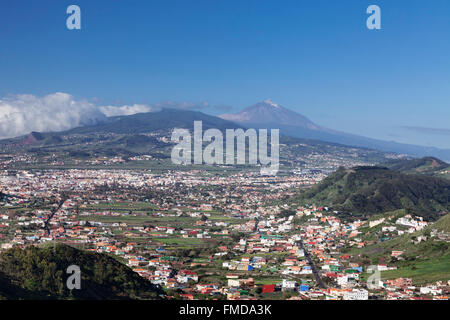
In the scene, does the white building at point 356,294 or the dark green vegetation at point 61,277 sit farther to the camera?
the white building at point 356,294

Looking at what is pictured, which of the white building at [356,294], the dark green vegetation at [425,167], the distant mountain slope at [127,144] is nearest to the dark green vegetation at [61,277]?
the white building at [356,294]

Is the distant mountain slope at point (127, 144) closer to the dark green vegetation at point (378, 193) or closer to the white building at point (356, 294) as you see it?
the dark green vegetation at point (378, 193)

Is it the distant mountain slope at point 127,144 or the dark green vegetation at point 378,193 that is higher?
the distant mountain slope at point 127,144

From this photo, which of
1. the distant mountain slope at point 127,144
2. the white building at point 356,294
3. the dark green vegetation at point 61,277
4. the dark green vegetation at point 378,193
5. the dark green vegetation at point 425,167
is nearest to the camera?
the dark green vegetation at point 61,277

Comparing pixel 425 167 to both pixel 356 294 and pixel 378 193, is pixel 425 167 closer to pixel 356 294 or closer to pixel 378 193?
pixel 378 193

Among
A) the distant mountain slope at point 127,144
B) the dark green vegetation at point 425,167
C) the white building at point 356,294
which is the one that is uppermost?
the distant mountain slope at point 127,144

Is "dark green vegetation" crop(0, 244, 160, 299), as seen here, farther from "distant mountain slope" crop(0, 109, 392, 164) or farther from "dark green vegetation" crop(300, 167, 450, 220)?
"distant mountain slope" crop(0, 109, 392, 164)
